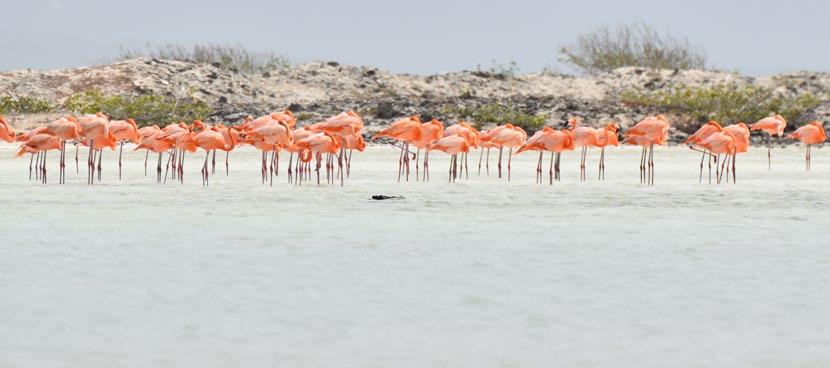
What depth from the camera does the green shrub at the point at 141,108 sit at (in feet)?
97.9

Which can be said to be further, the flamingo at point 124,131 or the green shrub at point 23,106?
the green shrub at point 23,106

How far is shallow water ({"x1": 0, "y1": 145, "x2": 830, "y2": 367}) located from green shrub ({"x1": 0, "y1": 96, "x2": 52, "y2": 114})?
18.7 metres


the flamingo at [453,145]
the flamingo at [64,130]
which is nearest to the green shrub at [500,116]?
the flamingo at [453,145]

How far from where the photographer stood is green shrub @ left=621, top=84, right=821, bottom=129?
31375 mm

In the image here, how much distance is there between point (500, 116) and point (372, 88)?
959 cm

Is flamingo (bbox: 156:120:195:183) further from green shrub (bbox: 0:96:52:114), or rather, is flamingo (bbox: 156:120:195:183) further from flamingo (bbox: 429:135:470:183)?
green shrub (bbox: 0:96:52:114)

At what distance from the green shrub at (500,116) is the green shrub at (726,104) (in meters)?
4.12

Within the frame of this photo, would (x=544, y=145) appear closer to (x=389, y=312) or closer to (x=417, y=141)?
(x=417, y=141)

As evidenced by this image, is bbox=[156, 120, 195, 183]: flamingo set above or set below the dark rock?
below

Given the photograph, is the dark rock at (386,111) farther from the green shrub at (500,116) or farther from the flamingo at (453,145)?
the flamingo at (453,145)

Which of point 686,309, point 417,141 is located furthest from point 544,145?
point 686,309

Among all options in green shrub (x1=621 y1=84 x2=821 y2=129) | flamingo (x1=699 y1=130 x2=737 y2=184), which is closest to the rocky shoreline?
green shrub (x1=621 y1=84 x2=821 y2=129)

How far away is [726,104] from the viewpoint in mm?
32031

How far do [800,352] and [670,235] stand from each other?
4.33 meters
